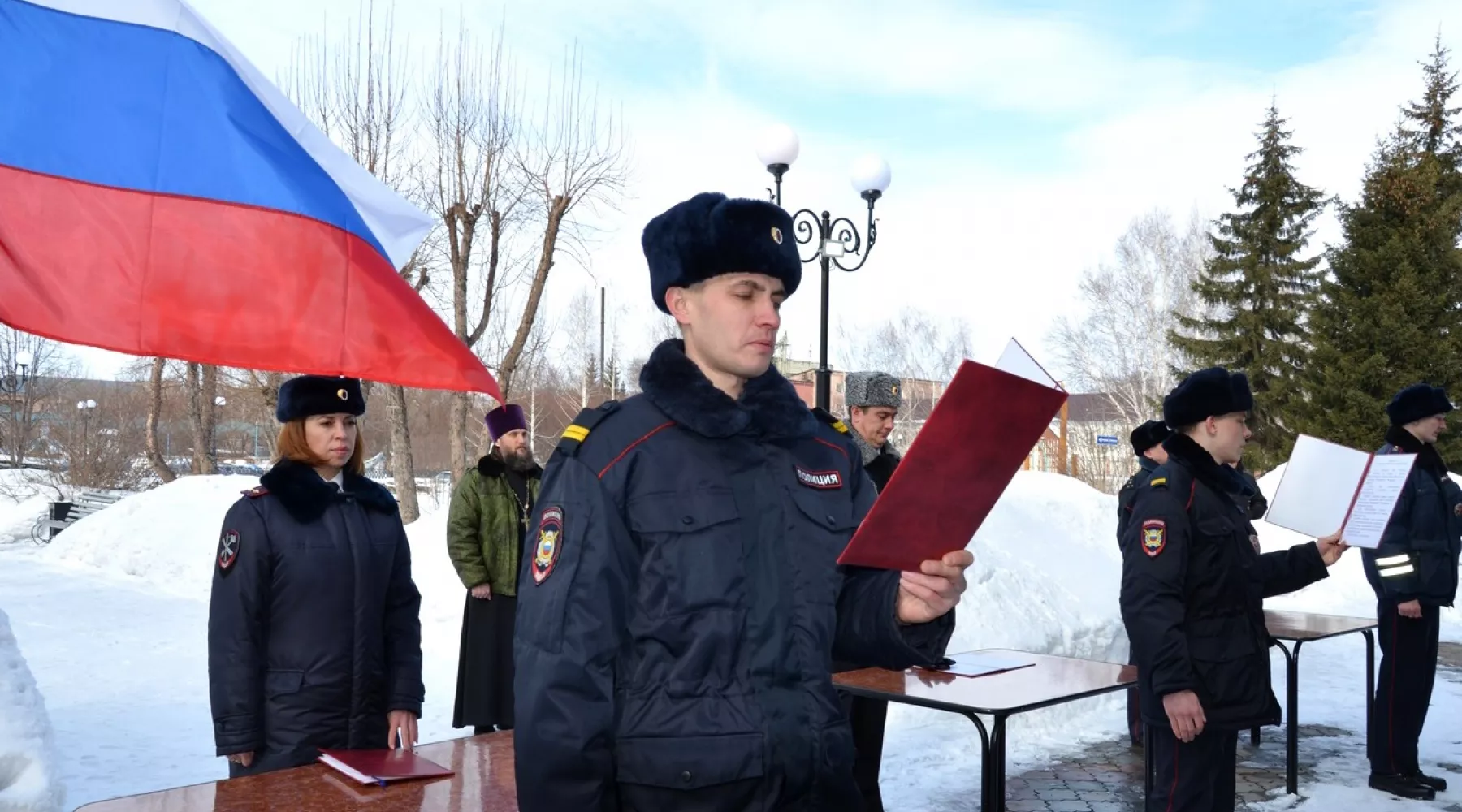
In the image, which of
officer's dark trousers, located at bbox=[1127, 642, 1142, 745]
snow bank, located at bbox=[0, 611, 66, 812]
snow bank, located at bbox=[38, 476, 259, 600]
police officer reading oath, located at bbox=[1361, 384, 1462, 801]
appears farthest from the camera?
snow bank, located at bbox=[38, 476, 259, 600]

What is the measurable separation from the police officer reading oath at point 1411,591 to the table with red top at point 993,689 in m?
2.30

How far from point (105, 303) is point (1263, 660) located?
4.04 m

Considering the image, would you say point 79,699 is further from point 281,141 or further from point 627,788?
point 627,788

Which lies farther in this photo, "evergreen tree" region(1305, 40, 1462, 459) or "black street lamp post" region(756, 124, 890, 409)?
"evergreen tree" region(1305, 40, 1462, 459)

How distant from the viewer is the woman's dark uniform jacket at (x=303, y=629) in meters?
3.40

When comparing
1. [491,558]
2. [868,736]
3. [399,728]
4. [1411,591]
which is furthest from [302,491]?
[1411,591]

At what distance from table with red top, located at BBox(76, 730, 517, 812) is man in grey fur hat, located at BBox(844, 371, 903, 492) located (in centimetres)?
315

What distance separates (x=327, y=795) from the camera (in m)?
2.62

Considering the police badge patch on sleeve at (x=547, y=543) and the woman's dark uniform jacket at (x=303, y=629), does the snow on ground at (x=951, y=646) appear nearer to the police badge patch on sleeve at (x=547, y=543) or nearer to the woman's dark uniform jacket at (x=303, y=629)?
the woman's dark uniform jacket at (x=303, y=629)

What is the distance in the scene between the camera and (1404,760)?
6.20m

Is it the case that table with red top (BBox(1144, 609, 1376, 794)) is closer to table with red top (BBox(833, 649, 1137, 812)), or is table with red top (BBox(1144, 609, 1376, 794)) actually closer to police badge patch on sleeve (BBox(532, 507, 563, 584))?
table with red top (BBox(833, 649, 1137, 812))

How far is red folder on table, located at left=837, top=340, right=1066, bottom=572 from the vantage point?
165 cm

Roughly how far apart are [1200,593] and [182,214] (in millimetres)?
3673

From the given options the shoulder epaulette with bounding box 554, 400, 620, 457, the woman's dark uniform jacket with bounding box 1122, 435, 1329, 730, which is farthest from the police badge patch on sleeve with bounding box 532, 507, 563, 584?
the woman's dark uniform jacket with bounding box 1122, 435, 1329, 730
